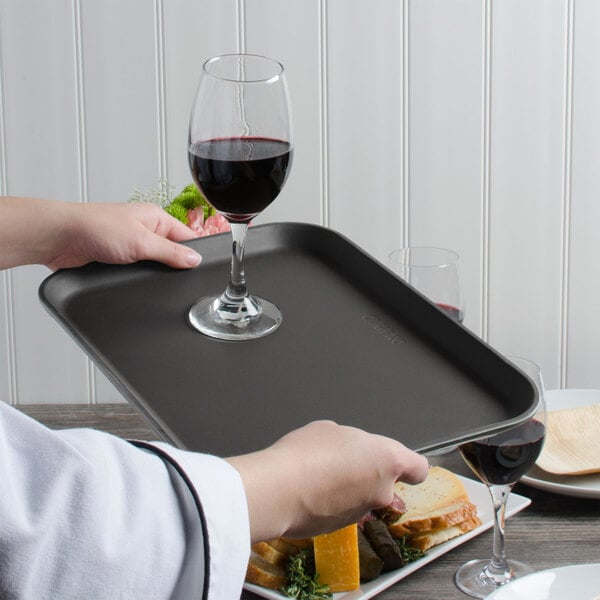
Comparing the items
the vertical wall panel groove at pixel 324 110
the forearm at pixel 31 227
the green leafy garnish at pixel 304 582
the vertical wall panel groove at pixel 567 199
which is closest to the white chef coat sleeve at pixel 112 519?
the green leafy garnish at pixel 304 582

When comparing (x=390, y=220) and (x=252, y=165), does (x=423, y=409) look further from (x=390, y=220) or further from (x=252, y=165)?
(x=390, y=220)

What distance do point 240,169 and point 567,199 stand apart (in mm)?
1600

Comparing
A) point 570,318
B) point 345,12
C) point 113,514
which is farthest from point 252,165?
point 570,318

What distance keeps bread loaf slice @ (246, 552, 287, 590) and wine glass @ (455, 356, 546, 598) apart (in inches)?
7.6

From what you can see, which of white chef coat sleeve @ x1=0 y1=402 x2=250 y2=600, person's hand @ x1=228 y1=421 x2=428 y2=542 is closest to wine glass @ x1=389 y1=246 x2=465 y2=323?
person's hand @ x1=228 y1=421 x2=428 y2=542

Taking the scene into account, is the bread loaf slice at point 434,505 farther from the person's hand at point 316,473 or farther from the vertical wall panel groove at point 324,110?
the vertical wall panel groove at point 324,110

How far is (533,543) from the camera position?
4.07 ft

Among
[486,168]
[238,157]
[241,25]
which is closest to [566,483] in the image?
[238,157]

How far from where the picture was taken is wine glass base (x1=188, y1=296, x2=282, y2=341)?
103 centimetres

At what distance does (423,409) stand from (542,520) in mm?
446

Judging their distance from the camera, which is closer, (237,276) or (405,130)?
(237,276)

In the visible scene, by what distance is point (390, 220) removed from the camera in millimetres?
2496

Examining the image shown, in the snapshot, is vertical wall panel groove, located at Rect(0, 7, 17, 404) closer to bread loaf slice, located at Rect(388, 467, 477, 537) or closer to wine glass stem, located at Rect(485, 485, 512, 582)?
bread loaf slice, located at Rect(388, 467, 477, 537)

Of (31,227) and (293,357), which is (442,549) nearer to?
(293,357)
